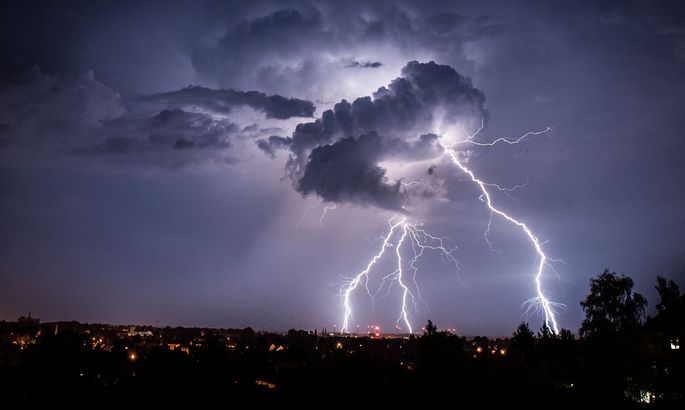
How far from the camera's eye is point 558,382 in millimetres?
22719

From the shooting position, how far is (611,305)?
3219 centimetres

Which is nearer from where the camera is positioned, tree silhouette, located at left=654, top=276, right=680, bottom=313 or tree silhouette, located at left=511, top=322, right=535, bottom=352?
tree silhouette, located at left=654, top=276, right=680, bottom=313

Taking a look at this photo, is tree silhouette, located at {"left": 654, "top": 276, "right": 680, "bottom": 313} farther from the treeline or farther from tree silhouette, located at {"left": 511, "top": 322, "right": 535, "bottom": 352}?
tree silhouette, located at {"left": 511, "top": 322, "right": 535, "bottom": 352}

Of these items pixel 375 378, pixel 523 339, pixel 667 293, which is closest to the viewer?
pixel 375 378

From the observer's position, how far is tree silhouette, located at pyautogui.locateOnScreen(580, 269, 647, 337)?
103ft

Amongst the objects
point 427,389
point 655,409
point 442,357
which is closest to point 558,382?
point 655,409

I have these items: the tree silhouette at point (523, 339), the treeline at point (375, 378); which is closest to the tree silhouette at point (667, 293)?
the treeline at point (375, 378)

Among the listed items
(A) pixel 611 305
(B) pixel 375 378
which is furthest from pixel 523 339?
(B) pixel 375 378

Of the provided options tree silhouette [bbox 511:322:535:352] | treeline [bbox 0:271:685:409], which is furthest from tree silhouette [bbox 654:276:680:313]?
tree silhouette [bbox 511:322:535:352]

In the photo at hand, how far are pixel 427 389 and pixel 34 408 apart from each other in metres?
11.6

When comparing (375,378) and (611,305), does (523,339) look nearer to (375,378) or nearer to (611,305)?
(611,305)

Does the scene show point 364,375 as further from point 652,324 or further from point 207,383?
point 652,324

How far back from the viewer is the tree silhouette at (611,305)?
31.4m

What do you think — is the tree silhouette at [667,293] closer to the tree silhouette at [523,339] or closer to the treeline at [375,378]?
the treeline at [375,378]
